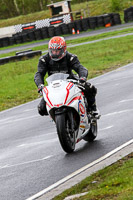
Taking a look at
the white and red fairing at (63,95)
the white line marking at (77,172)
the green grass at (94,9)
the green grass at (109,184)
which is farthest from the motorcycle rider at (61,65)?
the green grass at (94,9)

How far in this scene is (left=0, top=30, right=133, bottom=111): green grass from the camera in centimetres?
1960

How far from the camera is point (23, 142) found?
9.96 meters

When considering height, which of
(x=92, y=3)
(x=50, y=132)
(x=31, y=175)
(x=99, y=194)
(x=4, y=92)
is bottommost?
(x=92, y=3)

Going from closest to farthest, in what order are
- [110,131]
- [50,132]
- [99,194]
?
1. [99,194]
2. [110,131]
3. [50,132]

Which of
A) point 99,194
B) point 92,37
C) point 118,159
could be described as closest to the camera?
point 99,194

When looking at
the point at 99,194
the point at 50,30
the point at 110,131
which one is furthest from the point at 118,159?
the point at 50,30

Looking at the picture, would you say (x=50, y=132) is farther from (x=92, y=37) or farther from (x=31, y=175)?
(x=92, y=37)

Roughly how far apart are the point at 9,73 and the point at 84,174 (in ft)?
68.1

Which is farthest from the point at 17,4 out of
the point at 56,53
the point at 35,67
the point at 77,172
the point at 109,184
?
the point at 109,184

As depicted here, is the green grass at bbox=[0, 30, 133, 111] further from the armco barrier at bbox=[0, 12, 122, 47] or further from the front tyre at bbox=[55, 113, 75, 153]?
the armco barrier at bbox=[0, 12, 122, 47]

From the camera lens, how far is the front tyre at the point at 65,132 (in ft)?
24.1

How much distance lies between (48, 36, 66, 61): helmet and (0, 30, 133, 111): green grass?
9089 millimetres

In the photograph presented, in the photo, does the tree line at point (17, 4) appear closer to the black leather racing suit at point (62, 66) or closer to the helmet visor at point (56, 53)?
the black leather racing suit at point (62, 66)

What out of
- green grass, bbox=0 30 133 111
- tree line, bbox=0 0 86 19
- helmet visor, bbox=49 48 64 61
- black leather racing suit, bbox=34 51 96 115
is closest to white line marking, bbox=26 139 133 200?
black leather racing suit, bbox=34 51 96 115
